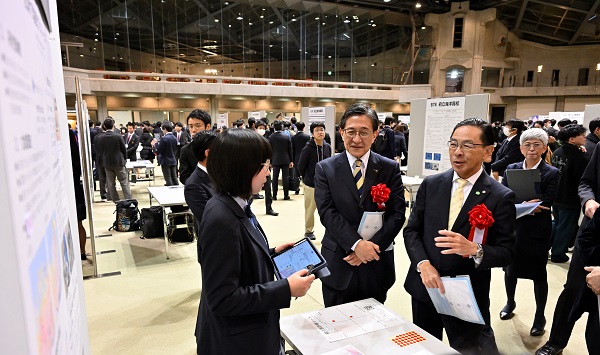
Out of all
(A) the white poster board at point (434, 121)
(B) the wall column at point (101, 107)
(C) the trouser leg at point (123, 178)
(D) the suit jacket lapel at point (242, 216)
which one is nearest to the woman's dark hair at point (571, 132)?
(A) the white poster board at point (434, 121)

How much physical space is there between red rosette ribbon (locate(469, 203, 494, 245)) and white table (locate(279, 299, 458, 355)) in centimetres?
51

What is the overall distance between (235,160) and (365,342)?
0.94 metres

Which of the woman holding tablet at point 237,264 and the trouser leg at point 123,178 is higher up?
the woman holding tablet at point 237,264

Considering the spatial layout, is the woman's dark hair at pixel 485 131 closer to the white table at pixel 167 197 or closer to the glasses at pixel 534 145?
the glasses at pixel 534 145

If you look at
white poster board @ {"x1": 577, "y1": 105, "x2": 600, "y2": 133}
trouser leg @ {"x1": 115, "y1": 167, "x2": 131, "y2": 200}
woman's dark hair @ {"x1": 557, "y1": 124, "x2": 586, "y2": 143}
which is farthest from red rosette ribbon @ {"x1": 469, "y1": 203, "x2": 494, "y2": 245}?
trouser leg @ {"x1": 115, "y1": 167, "x2": 131, "y2": 200}

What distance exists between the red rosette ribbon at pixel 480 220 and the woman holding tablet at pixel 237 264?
0.80m

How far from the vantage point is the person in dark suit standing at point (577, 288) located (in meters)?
1.88

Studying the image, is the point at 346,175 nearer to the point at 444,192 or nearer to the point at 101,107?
the point at 444,192

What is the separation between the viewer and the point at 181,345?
9.00 ft

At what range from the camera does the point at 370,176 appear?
6.73 ft

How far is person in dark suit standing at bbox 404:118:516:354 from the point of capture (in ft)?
5.46

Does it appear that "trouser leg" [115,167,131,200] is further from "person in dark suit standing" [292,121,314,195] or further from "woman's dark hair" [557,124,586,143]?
"woman's dark hair" [557,124,586,143]

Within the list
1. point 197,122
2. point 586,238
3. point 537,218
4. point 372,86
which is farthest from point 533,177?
point 372,86


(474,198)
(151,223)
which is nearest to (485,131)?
(474,198)
